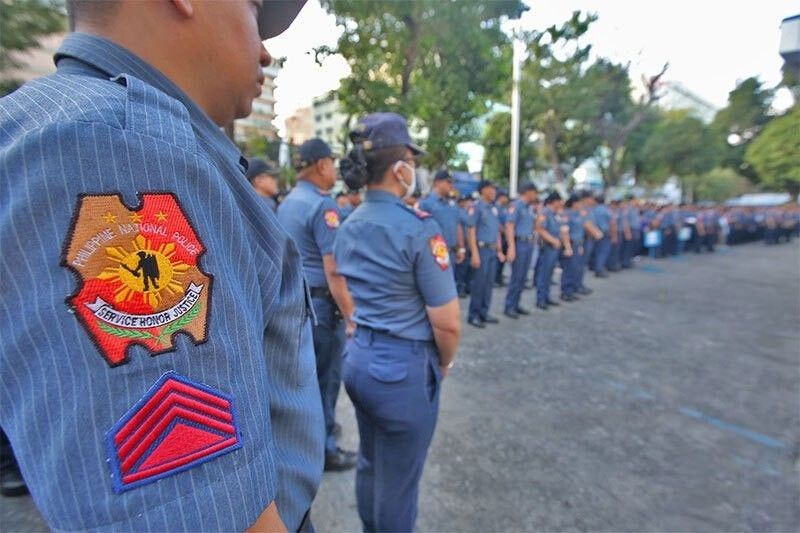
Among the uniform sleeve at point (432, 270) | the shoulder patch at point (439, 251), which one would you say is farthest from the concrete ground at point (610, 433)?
the shoulder patch at point (439, 251)

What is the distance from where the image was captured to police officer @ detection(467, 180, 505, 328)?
6.50 metres

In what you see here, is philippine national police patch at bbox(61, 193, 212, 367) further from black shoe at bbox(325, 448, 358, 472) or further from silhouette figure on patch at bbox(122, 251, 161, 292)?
black shoe at bbox(325, 448, 358, 472)

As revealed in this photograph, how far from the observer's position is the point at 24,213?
47 centimetres

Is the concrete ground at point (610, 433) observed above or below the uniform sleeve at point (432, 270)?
below

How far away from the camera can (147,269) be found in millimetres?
511

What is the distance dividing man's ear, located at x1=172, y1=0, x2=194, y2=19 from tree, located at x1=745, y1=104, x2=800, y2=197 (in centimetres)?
489

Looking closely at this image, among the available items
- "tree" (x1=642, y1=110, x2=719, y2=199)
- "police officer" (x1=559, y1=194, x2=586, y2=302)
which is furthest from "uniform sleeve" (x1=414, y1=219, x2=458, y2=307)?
"tree" (x1=642, y1=110, x2=719, y2=199)

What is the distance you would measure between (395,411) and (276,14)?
145 cm

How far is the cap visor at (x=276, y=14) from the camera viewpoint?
99cm

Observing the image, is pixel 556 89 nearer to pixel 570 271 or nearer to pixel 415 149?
pixel 570 271

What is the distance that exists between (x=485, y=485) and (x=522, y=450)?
1.65ft

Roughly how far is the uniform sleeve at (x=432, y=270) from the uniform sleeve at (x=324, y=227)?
119cm

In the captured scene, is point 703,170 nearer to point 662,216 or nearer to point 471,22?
point 662,216

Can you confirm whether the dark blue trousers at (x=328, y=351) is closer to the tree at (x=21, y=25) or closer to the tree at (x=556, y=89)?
the tree at (x=21, y=25)
